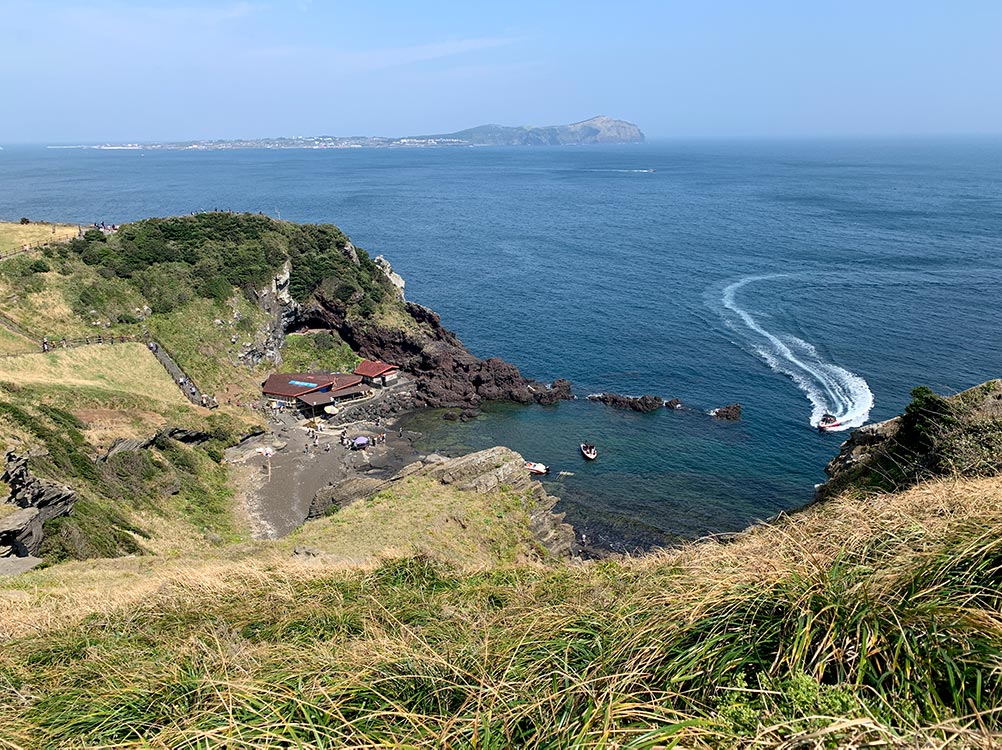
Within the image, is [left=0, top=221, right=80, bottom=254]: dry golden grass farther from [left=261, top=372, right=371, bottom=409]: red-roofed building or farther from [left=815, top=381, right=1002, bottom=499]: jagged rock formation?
[left=815, top=381, right=1002, bottom=499]: jagged rock formation

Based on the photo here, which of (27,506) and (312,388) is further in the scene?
(312,388)

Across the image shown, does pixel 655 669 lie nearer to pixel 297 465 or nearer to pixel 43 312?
pixel 297 465

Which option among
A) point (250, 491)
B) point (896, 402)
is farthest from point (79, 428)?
point (896, 402)

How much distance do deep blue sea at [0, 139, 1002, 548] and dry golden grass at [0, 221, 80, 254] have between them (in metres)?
38.5

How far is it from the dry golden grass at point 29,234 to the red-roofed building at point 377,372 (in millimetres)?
31405

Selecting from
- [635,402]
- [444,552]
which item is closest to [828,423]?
[635,402]

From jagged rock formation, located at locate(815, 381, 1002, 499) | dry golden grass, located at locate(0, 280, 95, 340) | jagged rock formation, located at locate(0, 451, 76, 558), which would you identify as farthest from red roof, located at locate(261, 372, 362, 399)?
jagged rock formation, located at locate(815, 381, 1002, 499)

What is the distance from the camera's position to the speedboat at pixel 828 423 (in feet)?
150

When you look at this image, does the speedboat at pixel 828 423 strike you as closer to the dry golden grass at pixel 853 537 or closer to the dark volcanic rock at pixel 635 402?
the dark volcanic rock at pixel 635 402

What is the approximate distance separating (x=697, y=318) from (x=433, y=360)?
3093 centimetres

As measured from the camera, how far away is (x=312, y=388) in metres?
53.4

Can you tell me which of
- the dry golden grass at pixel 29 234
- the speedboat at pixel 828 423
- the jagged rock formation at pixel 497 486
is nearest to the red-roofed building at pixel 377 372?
the jagged rock formation at pixel 497 486

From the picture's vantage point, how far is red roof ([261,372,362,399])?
53.0 meters

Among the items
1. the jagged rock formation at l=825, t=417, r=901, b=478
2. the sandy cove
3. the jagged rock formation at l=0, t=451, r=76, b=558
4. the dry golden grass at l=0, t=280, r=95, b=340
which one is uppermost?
the dry golden grass at l=0, t=280, r=95, b=340
